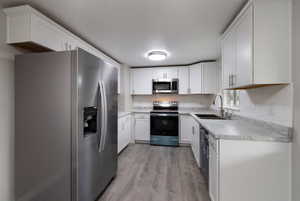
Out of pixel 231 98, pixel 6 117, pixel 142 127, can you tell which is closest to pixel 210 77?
pixel 231 98

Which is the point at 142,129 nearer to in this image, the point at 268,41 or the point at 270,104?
the point at 270,104

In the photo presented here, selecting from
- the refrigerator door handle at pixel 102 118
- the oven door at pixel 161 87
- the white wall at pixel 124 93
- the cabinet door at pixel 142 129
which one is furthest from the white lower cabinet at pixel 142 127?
the refrigerator door handle at pixel 102 118

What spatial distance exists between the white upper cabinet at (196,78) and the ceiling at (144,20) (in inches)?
44.1

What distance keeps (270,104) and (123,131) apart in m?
2.82

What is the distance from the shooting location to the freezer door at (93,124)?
1.37 metres

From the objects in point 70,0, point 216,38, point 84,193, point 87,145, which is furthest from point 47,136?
point 216,38

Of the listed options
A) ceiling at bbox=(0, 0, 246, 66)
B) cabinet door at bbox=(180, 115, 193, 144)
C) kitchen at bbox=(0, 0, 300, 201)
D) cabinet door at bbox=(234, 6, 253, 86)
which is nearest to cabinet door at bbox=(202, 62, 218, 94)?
cabinet door at bbox=(180, 115, 193, 144)

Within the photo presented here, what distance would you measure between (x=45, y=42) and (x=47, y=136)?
1.06 m

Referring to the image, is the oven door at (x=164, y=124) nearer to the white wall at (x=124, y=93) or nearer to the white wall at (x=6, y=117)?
the white wall at (x=124, y=93)

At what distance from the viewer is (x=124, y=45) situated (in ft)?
8.25

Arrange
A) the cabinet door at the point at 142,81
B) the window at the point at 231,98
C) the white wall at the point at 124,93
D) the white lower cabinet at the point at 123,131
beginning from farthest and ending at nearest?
the cabinet door at the point at 142,81, the white wall at the point at 124,93, the white lower cabinet at the point at 123,131, the window at the point at 231,98

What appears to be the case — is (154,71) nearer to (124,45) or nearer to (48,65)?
(124,45)

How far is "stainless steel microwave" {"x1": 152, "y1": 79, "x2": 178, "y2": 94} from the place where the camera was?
3988 millimetres

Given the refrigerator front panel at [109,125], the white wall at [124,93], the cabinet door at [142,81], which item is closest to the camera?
the refrigerator front panel at [109,125]
